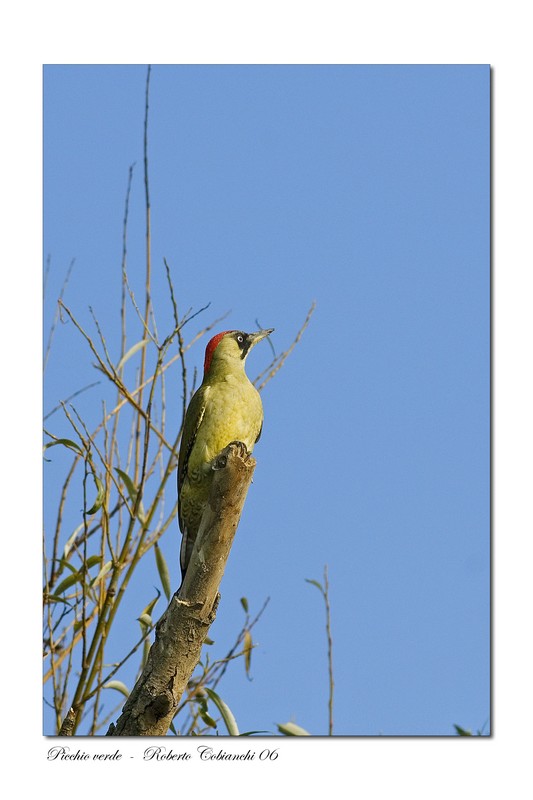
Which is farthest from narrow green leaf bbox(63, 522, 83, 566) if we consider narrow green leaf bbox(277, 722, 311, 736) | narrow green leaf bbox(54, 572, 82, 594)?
narrow green leaf bbox(277, 722, 311, 736)

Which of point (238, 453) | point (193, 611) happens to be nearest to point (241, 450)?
point (238, 453)

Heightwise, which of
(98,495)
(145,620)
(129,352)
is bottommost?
(145,620)

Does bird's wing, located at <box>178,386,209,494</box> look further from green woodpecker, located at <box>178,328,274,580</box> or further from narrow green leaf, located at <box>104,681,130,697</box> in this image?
narrow green leaf, located at <box>104,681,130,697</box>

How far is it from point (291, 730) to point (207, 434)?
1.47 metres

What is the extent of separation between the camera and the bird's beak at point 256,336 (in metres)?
4.84

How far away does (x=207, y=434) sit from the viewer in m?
4.30

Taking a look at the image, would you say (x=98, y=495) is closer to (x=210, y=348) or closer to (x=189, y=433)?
(x=189, y=433)

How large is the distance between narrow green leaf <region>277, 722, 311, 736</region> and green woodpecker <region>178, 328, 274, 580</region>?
97 centimetres

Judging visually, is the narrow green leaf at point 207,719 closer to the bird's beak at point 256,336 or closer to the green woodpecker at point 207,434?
the green woodpecker at point 207,434
